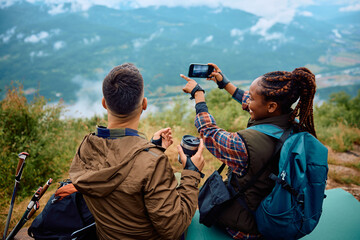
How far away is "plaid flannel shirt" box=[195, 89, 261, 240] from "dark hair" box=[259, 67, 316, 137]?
1.41 ft

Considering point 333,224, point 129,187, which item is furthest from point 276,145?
point 333,224

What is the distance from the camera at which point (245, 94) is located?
8.00 ft

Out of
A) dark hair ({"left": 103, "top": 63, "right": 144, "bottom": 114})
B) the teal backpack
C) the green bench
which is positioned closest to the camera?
dark hair ({"left": 103, "top": 63, "right": 144, "bottom": 114})

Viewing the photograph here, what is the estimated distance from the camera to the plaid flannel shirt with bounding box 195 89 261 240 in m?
1.54

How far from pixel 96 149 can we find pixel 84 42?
225m

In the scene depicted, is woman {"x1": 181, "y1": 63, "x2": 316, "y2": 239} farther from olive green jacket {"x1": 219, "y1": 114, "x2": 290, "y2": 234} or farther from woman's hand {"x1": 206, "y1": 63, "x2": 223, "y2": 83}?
woman's hand {"x1": 206, "y1": 63, "x2": 223, "y2": 83}

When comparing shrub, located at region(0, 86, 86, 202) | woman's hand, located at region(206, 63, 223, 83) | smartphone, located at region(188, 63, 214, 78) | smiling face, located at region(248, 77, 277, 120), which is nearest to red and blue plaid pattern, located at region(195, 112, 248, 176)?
smiling face, located at region(248, 77, 277, 120)

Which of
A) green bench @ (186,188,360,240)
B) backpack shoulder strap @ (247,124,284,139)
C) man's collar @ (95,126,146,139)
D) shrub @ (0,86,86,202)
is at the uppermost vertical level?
man's collar @ (95,126,146,139)

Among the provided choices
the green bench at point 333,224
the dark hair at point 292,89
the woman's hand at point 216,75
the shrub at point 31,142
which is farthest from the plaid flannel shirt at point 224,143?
the shrub at point 31,142

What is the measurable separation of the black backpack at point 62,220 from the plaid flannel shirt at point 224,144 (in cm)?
121

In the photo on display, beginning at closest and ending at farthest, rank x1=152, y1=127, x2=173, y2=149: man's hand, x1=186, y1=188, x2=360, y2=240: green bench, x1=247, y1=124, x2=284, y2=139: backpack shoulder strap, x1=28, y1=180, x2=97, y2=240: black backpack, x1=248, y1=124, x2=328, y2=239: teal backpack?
x1=248, y1=124, x2=328, y2=239: teal backpack → x1=247, y1=124, x2=284, y2=139: backpack shoulder strap → x1=28, y1=180, x2=97, y2=240: black backpack → x1=152, y1=127, x2=173, y2=149: man's hand → x1=186, y1=188, x2=360, y2=240: green bench

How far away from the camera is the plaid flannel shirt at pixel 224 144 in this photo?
1.54m

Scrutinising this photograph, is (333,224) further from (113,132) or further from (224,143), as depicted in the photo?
(113,132)

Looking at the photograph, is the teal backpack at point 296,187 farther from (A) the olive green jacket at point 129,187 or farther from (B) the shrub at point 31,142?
(B) the shrub at point 31,142
